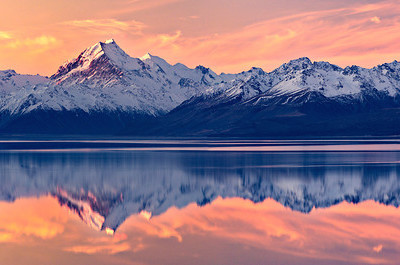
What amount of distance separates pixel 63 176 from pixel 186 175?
1629 centimetres

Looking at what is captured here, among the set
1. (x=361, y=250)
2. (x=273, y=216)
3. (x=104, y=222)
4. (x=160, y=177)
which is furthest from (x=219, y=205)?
(x=160, y=177)

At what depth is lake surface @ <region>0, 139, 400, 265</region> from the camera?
3603 cm

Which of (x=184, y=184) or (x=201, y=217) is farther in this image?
(x=184, y=184)

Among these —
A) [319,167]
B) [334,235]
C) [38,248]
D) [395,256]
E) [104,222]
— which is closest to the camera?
[395,256]

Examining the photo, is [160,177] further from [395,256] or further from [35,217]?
[395,256]

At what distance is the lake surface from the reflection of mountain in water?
0.13 m

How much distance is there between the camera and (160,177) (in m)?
83.3

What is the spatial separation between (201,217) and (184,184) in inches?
975

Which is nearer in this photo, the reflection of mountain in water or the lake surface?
the lake surface

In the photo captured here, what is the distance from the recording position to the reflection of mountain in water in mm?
57969

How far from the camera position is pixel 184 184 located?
74750mm

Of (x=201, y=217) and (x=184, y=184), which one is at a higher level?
(x=184, y=184)

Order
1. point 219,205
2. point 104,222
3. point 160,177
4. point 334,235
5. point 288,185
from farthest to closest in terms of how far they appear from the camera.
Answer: point 160,177
point 288,185
point 219,205
point 104,222
point 334,235

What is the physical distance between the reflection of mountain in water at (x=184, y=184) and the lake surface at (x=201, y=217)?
13cm
